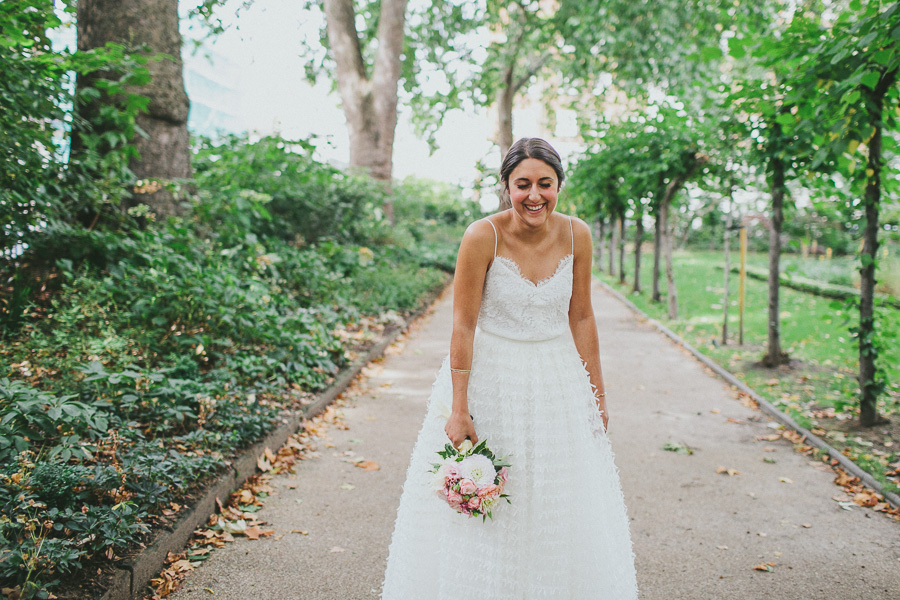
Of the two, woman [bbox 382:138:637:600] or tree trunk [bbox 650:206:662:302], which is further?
tree trunk [bbox 650:206:662:302]

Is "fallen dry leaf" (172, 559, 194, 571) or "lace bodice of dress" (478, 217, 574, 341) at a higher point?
"lace bodice of dress" (478, 217, 574, 341)

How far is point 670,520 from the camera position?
12.7 feet

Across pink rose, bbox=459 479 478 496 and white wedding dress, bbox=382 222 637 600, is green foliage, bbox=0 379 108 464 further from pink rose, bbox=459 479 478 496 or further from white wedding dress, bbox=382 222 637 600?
pink rose, bbox=459 479 478 496

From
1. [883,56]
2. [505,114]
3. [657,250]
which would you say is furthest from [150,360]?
[505,114]

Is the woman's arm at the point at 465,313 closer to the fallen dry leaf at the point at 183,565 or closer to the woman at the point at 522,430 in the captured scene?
the woman at the point at 522,430

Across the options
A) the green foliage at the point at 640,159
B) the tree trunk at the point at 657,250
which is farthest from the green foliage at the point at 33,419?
the tree trunk at the point at 657,250

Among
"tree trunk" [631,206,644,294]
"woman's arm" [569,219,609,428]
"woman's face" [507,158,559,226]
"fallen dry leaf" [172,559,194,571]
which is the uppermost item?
"tree trunk" [631,206,644,294]

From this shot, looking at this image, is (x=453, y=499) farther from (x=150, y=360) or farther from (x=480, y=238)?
(x=150, y=360)

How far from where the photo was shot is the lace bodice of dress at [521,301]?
236cm

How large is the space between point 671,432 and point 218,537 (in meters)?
4.05

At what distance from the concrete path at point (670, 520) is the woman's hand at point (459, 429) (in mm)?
1257

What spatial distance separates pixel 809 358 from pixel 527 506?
733cm

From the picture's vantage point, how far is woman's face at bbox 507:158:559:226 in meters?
2.27

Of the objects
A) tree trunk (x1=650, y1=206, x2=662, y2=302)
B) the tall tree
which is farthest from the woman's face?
tree trunk (x1=650, y1=206, x2=662, y2=302)
